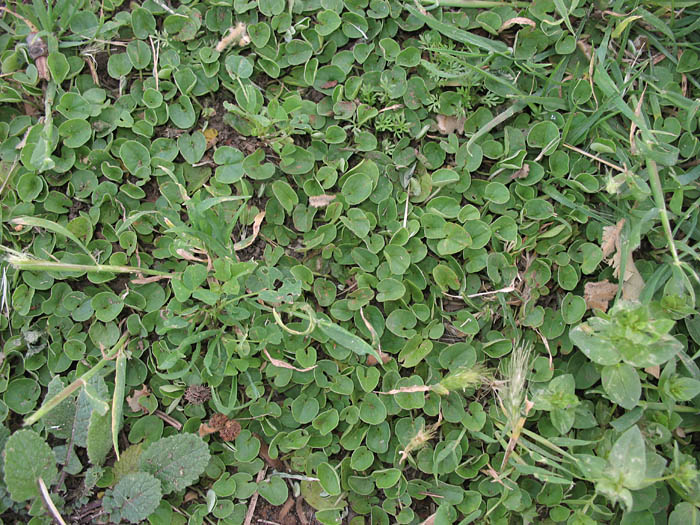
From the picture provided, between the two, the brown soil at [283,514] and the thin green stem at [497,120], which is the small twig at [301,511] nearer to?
the brown soil at [283,514]

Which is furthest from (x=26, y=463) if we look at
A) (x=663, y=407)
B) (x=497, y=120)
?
(x=663, y=407)

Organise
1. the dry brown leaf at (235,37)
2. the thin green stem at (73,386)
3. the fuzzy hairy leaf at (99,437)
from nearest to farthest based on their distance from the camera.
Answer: the thin green stem at (73,386) → the fuzzy hairy leaf at (99,437) → the dry brown leaf at (235,37)

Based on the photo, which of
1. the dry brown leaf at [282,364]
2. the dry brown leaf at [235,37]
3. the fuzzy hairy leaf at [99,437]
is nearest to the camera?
the fuzzy hairy leaf at [99,437]

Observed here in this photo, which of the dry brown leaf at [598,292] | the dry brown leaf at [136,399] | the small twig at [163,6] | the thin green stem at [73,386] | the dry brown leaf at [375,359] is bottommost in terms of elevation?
the dry brown leaf at [136,399]

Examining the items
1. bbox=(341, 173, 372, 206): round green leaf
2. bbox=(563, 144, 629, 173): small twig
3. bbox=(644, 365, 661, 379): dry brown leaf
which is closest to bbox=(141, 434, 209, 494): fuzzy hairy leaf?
bbox=(341, 173, 372, 206): round green leaf

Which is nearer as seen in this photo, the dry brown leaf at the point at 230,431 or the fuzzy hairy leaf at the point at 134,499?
the fuzzy hairy leaf at the point at 134,499

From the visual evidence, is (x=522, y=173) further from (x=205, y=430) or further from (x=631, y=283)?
(x=205, y=430)

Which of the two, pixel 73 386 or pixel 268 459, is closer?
pixel 73 386

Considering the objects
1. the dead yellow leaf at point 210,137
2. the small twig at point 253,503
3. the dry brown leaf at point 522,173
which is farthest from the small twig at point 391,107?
the small twig at point 253,503
